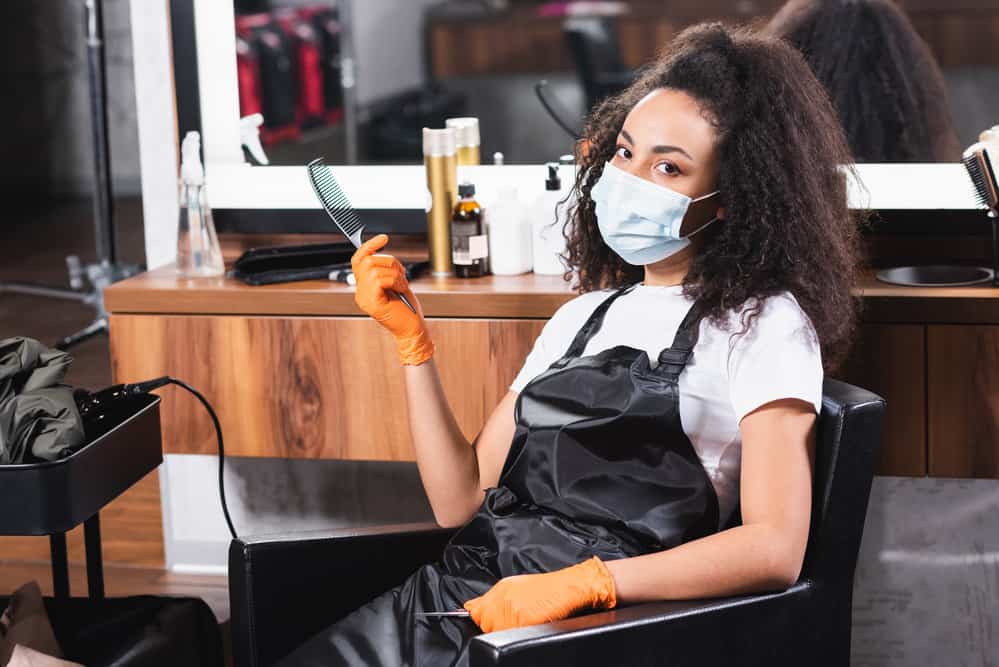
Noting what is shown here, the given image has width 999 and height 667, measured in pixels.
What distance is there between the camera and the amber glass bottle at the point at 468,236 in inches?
91.3

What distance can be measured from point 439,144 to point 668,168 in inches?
27.7

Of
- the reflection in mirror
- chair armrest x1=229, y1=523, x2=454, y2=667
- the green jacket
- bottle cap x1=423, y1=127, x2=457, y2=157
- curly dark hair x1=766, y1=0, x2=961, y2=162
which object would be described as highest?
the reflection in mirror

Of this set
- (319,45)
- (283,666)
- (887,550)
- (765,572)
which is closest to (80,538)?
(283,666)

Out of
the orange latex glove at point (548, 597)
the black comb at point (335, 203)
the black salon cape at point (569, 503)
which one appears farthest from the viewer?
the black comb at point (335, 203)

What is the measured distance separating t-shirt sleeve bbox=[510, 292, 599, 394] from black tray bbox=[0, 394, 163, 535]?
2.06 feet

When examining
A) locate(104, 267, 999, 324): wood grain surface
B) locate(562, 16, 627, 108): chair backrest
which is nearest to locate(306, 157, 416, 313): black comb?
locate(104, 267, 999, 324): wood grain surface

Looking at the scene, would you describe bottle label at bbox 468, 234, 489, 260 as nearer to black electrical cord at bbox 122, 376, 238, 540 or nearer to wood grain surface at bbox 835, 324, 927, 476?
black electrical cord at bbox 122, 376, 238, 540

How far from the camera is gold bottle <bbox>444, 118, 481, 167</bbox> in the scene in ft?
7.91

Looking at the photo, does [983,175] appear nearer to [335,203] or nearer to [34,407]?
[335,203]

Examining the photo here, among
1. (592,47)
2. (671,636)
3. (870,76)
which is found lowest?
(671,636)

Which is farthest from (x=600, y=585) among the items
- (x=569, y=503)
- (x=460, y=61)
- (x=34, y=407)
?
(x=460, y=61)

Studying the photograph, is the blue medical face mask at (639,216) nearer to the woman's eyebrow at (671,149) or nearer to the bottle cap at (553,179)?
the woman's eyebrow at (671,149)

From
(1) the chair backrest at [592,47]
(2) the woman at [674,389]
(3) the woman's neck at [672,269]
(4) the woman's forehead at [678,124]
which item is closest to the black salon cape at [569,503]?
(2) the woman at [674,389]

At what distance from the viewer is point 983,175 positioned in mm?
2066
